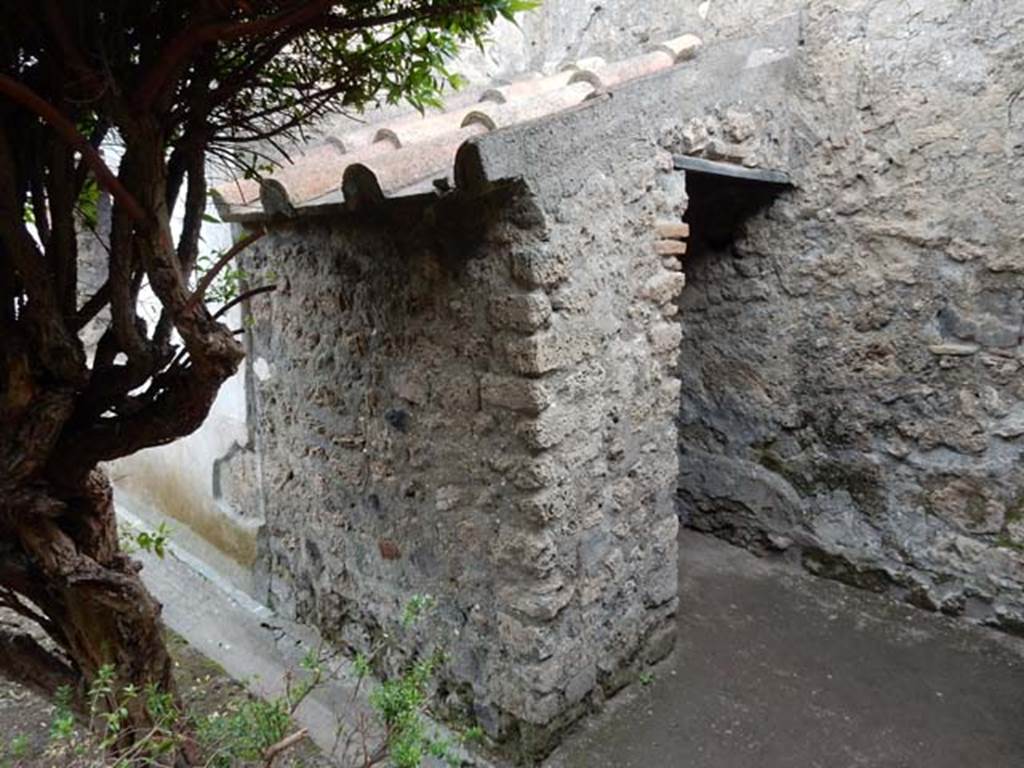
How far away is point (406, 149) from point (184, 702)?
2.06 meters

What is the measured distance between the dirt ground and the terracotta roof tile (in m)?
1.74

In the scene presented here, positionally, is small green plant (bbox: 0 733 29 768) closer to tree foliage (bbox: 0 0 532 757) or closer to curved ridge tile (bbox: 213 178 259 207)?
tree foliage (bbox: 0 0 532 757)

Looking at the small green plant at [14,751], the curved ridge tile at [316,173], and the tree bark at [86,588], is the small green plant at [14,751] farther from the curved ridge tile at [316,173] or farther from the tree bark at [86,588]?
the curved ridge tile at [316,173]

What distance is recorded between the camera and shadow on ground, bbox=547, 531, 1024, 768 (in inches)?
99.0

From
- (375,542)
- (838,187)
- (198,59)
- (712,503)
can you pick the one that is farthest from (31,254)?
(712,503)

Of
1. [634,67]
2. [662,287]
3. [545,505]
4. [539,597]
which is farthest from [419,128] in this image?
[539,597]

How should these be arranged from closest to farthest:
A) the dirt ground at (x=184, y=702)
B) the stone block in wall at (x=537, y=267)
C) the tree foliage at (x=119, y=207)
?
the tree foliage at (x=119, y=207) < the stone block in wall at (x=537, y=267) < the dirt ground at (x=184, y=702)

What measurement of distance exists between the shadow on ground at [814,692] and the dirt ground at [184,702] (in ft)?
2.88

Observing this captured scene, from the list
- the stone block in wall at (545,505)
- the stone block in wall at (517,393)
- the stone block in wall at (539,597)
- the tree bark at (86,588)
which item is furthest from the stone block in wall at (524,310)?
the tree bark at (86,588)

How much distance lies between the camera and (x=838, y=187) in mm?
3279

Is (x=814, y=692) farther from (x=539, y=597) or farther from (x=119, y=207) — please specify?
(x=119, y=207)

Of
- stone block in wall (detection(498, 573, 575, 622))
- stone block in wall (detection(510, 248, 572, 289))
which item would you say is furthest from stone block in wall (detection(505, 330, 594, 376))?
stone block in wall (detection(498, 573, 575, 622))

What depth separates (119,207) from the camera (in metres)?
1.55

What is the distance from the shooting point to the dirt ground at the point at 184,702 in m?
2.48
